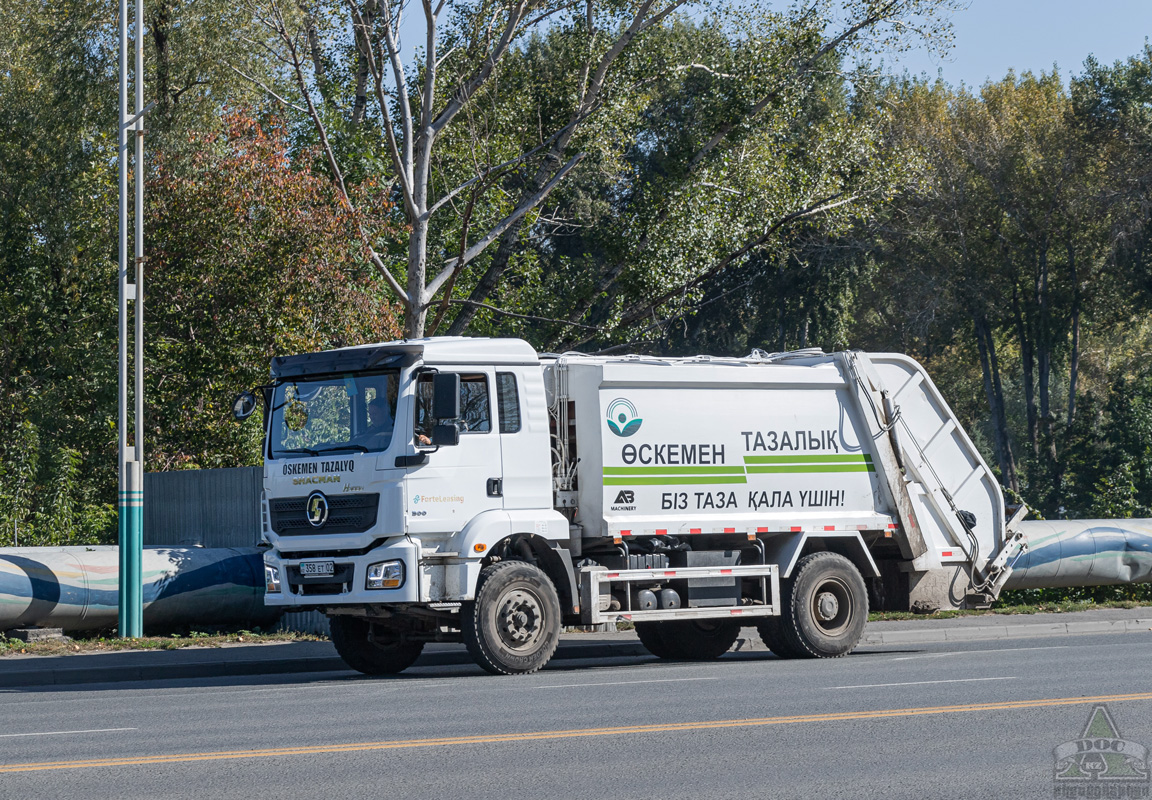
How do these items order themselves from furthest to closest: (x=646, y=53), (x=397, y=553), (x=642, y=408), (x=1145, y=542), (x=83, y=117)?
(x=83, y=117), (x=646, y=53), (x=1145, y=542), (x=642, y=408), (x=397, y=553)

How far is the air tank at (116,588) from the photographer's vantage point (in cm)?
1603

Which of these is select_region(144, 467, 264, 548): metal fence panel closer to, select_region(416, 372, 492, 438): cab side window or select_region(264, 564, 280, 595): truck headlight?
select_region(264, 564, 280, 595): truck headlight

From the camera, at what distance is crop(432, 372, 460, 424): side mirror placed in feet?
40.9

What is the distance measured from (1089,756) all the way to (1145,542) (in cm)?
1529

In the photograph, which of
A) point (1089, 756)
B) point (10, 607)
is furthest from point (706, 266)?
point (1089, 756)

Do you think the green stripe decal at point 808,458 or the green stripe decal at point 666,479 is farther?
the green stripe decal at point 808,458

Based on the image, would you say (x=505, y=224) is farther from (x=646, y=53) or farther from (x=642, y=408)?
(x=642, y=408)

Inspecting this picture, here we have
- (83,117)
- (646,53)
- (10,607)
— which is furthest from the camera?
(83,117)

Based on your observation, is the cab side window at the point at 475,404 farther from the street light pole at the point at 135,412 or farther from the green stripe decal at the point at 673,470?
the street light pole at the point at 135,412

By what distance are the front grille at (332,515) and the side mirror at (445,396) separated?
0.96 metres

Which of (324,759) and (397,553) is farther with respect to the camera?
(397,553)

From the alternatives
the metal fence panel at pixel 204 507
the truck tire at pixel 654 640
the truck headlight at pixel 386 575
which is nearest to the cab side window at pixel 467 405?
the truck headlight at pixel 386 575

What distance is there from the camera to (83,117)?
28.7 metres

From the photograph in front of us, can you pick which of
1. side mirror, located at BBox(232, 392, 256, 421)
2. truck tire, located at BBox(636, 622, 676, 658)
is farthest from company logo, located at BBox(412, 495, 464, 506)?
truck tire, located at BBox(636, 622, 676, 658)
